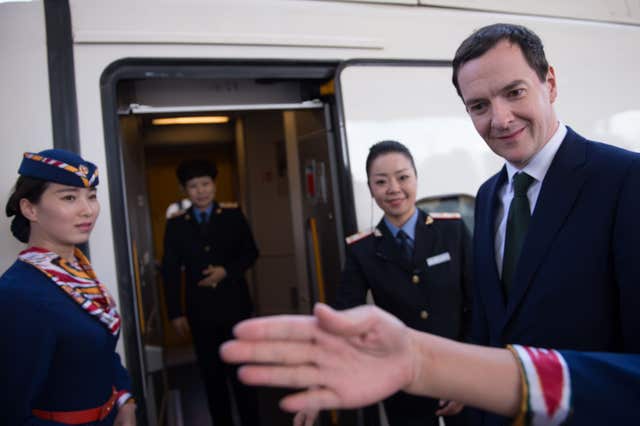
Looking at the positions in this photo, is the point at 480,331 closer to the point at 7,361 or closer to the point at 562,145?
the point at 562,145

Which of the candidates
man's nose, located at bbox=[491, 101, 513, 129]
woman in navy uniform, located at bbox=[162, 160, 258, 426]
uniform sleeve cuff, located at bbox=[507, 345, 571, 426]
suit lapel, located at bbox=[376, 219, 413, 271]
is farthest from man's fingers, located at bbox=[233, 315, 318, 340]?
woman in navy uniform, located at bbox=[162, 160, 258, 426]

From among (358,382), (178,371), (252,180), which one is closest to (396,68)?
(358,382)

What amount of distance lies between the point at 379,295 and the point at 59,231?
50.3 inches

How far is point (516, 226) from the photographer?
1147 mm

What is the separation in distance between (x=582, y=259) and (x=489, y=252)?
0.31 metres

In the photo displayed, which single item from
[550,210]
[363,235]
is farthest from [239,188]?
[550,210]

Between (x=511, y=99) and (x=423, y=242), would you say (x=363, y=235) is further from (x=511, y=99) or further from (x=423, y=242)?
(x=511, y=99)

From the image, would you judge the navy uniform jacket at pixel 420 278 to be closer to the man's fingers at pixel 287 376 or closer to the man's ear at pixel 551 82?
the man's ear at pixel 551 82

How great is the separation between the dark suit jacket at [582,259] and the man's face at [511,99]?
78mm

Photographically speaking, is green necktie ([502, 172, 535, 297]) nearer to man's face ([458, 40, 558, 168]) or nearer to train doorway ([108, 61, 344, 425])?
man's face ([458, 40, 558, 168])

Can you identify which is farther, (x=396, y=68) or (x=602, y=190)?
(x=396, y=68)

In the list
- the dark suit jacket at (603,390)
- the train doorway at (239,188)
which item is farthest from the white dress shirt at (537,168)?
the train doorway at (239,188)

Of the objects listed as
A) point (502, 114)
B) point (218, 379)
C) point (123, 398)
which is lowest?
point (218, 379)

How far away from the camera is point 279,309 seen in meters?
4.90
